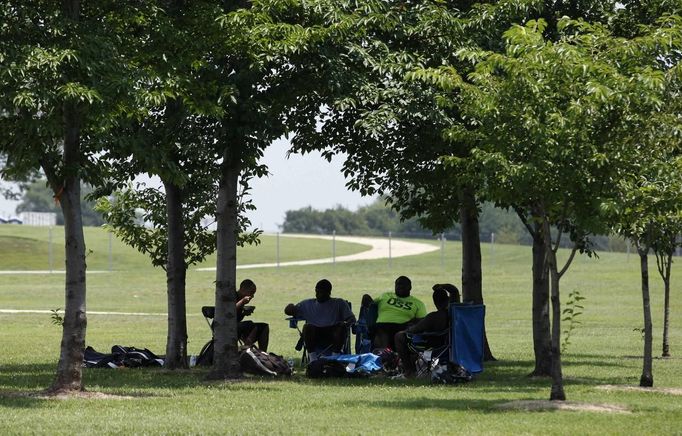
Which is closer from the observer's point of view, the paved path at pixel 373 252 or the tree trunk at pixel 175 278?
the tree trunk at pixel 175 278

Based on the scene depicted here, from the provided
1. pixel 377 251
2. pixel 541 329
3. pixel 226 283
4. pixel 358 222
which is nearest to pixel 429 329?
pixel 541 329

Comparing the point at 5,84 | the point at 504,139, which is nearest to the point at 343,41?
the point at 504,139

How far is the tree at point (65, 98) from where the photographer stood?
45.5ft

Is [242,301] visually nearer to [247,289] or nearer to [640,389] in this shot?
[247,289]

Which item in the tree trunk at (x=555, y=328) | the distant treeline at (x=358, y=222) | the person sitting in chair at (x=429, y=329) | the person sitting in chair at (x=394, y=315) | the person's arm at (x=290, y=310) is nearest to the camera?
→ the tree trunk at (x=555, y=328)

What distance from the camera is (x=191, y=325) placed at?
115 feet

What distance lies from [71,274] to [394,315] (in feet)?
17.1

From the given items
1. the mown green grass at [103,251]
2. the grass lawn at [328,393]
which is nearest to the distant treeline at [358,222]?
the mown green grass at [103,251]

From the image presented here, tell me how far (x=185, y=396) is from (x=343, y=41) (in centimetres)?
528

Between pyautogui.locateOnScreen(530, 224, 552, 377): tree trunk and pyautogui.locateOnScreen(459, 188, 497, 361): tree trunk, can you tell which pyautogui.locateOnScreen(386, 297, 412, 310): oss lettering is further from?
pyautogui.locateOnScreen(459, 188, 497, 361): tree trunk

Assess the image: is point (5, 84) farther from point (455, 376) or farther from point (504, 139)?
point (455, 376)

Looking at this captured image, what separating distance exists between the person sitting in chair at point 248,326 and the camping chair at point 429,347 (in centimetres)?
268

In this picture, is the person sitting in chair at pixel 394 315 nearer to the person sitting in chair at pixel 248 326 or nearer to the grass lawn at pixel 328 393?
the grass lawn at pixel 328 393

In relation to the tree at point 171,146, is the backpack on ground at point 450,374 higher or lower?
lower
